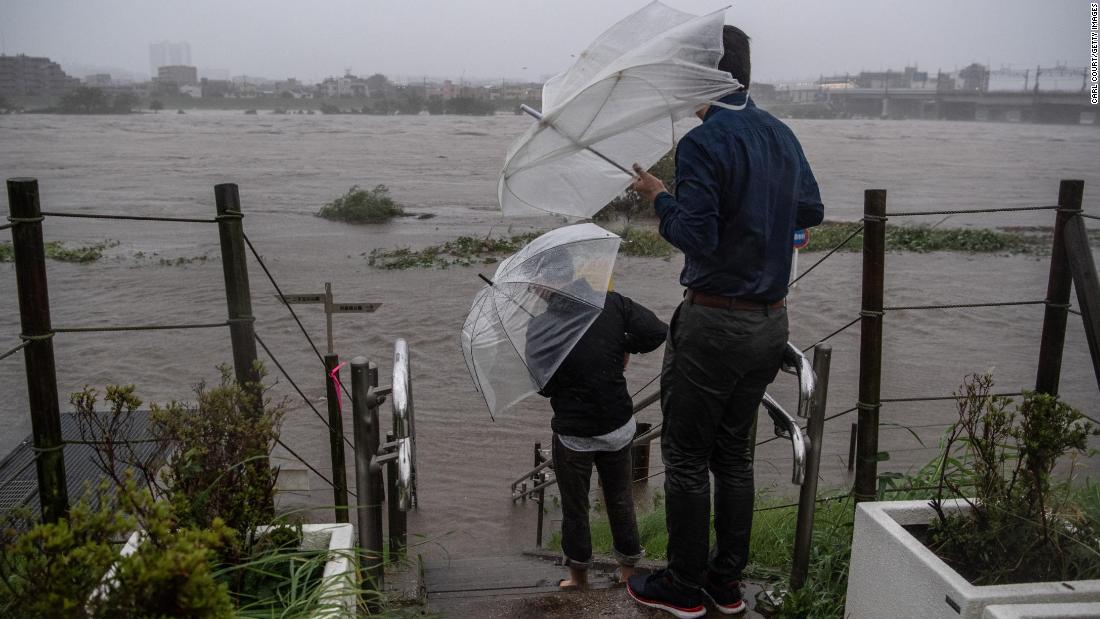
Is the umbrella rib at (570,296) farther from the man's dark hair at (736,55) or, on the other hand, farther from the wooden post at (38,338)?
the wooden post at (38,338)

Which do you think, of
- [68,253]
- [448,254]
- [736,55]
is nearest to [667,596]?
[736,55]

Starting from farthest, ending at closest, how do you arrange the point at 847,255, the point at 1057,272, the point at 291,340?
the point at 847,255 → the point at 291,340 → the point at 1057,272

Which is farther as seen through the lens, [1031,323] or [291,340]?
[1031,323]

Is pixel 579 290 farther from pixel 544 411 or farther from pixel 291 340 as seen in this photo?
pixel 291 340

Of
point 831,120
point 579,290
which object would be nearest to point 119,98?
point 831,120

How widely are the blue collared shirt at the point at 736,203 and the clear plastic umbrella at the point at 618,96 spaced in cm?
15

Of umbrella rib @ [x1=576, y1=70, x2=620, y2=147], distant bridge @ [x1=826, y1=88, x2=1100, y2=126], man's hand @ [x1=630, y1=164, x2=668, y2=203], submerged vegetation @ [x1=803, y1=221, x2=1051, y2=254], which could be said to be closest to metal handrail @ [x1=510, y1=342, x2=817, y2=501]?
man's hand @ [x1=630, y1=164, x2=668, y2=203]

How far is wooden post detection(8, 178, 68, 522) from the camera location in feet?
10.5

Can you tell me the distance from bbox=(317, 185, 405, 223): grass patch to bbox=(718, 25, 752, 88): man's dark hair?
2273cm

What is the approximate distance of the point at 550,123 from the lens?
3.13 metres

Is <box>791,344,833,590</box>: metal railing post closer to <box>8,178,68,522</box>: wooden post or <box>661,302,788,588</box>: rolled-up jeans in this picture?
<box>661,302,788,588</box>: rolled-up jeans

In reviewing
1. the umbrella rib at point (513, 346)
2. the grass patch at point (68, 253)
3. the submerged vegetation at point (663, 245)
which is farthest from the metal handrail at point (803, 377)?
the grass patch at point (68, 253)

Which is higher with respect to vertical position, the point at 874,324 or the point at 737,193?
the point at 737,193

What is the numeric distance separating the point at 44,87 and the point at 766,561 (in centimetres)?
12050
